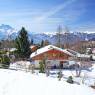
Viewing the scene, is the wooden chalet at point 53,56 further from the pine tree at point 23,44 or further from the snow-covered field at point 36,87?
the snow-covered field at point 36,87

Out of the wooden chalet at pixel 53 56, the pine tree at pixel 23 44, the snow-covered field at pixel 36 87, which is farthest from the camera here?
the pine tree at pixel 23 44

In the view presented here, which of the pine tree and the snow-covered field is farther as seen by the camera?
the pine tree

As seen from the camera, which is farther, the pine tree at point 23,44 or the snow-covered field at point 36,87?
the pine tree at point 23,44

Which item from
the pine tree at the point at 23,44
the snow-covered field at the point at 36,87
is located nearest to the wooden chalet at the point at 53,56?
the pine tree at the point at 23,44

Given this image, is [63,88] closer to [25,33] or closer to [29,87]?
[29,87]

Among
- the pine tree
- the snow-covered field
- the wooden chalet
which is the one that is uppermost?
the pine tree

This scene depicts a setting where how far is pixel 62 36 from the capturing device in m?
91.5

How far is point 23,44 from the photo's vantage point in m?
57.3

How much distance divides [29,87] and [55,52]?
36.9 meters

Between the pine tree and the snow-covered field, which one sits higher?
the pine tree

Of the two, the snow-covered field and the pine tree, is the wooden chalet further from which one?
the snow-covered field

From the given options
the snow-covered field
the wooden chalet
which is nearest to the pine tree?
the wooden chalet

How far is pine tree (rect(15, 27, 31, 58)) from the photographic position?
5744cm

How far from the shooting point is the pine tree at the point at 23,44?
57.4 metres
